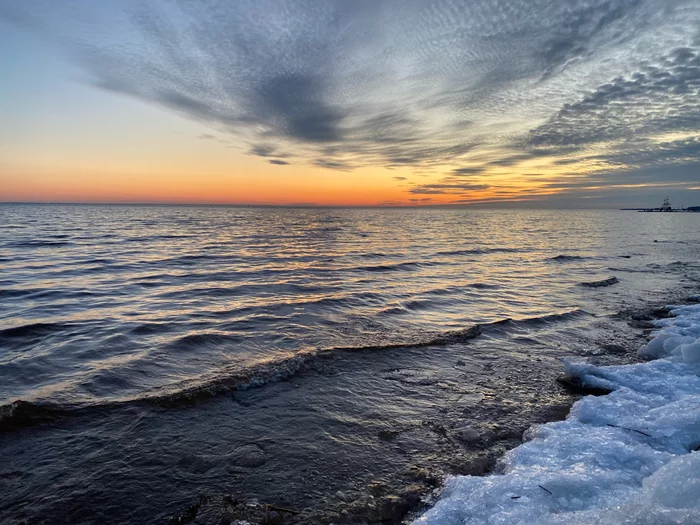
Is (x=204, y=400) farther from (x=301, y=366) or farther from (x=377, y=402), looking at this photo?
(x=377, y=402)

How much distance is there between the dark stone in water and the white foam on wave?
0.46 feet

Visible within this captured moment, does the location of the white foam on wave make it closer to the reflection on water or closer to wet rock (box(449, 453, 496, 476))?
wet rock (box(449, 453, 496, 476))

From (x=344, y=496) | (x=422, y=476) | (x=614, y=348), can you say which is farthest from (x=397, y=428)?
(x=614, y=348)

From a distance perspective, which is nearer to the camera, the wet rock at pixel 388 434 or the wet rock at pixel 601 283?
the wet rock at pixel 388 434

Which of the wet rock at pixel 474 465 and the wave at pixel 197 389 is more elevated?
the wet rock at pixel 474 465

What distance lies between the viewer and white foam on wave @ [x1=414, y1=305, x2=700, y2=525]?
3379 millimetres

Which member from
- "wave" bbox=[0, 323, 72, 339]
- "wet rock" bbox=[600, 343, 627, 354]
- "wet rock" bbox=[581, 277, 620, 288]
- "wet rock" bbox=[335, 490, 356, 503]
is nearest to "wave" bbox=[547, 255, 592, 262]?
"wet rock" bbox=[581, 277, 620, 288]

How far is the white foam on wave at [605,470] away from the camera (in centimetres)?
338

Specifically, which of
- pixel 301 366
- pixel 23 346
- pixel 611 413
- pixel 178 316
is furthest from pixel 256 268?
pixel 611 413

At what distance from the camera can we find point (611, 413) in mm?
6273

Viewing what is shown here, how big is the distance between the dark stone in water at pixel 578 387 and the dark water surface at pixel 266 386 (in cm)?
24

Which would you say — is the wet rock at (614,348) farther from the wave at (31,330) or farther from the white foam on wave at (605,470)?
the wave at (31,330)

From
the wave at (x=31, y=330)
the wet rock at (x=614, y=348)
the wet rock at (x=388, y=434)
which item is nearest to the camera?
the wet rock at (x=388, y=434)

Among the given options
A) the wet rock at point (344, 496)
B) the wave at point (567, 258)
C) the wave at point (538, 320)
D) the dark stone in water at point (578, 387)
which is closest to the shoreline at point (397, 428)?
the wet rock at point (344, 496)
